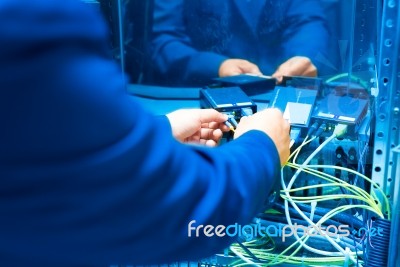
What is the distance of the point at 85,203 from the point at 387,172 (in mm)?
535

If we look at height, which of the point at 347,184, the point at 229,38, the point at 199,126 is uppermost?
the point at 229,38

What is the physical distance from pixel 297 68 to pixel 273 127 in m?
0.65

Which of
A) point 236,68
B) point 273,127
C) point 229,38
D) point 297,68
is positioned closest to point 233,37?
point 229,38

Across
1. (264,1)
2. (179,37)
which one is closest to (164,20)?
(179,37)

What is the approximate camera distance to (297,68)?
126 cm

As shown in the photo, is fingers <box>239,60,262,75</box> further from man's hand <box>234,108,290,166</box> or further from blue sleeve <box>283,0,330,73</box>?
man's hand <box>234,108,290,166</box>

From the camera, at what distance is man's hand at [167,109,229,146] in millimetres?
797

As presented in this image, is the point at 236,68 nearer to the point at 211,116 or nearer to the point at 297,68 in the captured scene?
the point at 297,68

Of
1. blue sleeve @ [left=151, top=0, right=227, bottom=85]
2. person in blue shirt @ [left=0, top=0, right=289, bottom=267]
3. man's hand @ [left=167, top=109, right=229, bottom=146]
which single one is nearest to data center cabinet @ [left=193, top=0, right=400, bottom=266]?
man's hand @ [left=167, top=109, right=229, bottom=146]

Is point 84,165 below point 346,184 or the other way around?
the other way around

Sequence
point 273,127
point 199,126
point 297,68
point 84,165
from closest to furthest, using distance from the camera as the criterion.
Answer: point 84,165 → point 273,127 → point 199,126 → point 297,68

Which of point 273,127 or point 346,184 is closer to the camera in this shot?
point 273,127

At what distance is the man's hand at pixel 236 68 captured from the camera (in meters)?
1.32

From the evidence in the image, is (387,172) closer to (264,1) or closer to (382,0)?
(382,0)
